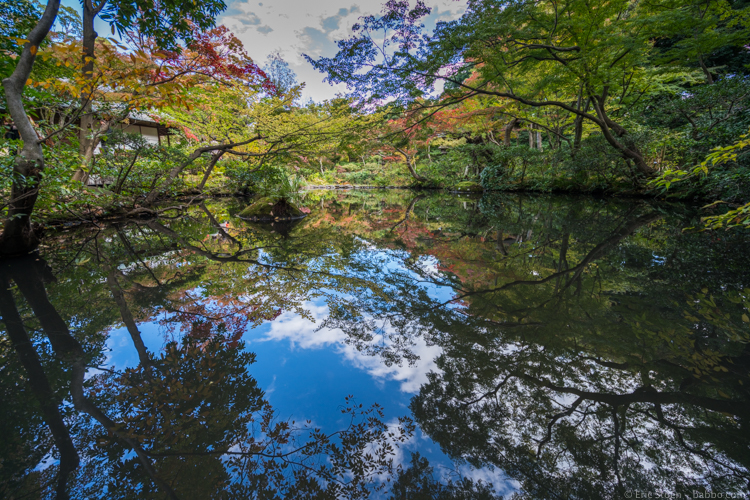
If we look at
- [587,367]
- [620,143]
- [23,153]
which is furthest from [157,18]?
[620,143]

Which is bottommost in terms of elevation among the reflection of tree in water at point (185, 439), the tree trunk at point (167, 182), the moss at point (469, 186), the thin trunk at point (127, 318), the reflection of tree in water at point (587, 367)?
the reflection of tree in water at point (587, 367)

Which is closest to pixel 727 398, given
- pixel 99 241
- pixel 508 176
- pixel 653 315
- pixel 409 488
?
pixel 653 315

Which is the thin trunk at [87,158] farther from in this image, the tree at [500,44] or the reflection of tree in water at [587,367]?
the reflection of tree in water at [587,367]

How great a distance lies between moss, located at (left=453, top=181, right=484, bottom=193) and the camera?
13.3 metres

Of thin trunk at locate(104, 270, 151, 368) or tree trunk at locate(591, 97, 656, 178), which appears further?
tree trunk at locate(591, 97, 656, 178)

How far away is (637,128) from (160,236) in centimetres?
1152

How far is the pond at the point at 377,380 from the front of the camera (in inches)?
36.8

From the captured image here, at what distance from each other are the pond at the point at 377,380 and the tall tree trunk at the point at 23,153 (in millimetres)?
392

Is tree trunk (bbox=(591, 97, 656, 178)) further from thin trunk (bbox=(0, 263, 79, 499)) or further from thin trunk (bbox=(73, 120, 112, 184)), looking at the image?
thin trunk (bbox=(73, 120, 112, 184))

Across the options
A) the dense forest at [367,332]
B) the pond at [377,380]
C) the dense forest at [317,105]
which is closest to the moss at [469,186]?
the dense forest at [317,105]

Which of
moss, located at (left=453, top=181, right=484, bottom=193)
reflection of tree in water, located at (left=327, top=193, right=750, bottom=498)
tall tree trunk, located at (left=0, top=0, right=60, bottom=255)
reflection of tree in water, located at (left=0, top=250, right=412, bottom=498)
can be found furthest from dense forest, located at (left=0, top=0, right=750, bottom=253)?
moss, located at (left=453, top=181, right=484, bottom=193)

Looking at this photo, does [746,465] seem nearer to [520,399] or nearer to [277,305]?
[520,399]

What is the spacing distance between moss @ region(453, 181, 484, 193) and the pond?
10.8 m

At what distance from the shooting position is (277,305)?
221cm
